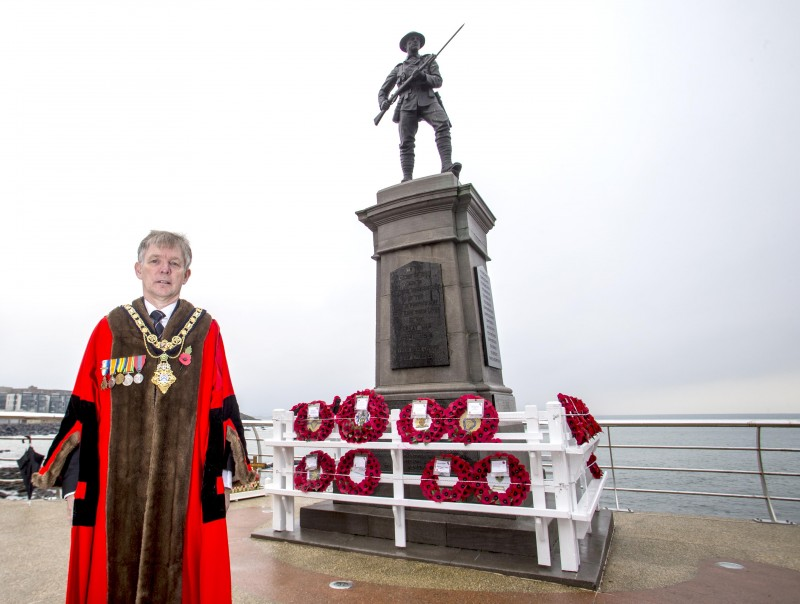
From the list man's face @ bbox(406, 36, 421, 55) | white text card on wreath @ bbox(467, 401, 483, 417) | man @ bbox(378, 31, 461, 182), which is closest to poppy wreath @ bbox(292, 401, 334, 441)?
white text card on wreath @ bbox(467, 401, 483, 417)

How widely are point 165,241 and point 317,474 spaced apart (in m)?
3.13

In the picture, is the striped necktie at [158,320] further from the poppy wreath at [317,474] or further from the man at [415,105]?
the man at [415,105]

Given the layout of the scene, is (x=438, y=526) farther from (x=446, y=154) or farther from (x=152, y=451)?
(x=446, y=154)

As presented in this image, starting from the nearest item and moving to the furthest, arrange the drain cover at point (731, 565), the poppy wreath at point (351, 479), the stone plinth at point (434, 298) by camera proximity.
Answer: the drain cover at point (731, 565) < the poppy wreath at point (351, 479) < the stone plinth at point (434, 298)

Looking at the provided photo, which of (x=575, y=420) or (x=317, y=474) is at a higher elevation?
(x=575, y=420)

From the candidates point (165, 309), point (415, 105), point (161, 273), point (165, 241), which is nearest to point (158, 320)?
point (165, 309)

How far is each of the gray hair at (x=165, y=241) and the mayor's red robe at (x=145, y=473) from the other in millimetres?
281

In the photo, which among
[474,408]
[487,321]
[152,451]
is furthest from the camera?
[487,321]

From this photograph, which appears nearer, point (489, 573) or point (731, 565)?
point (489, 573)

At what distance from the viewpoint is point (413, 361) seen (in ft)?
17.0

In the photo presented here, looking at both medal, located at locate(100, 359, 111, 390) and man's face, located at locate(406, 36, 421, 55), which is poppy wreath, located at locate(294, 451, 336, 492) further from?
man's face, located at locate(406, 36, 421, 55)

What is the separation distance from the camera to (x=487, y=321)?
17.7 feet

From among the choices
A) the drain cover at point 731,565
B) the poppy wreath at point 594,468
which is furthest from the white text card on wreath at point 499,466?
the drain cover at point 731,565

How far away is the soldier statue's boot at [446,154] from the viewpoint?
236 inches
